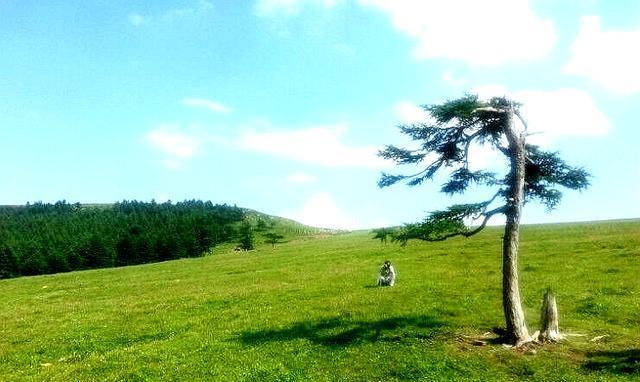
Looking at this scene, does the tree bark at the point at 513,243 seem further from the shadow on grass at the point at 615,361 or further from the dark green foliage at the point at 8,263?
the dark green foliage at the point at 8,263

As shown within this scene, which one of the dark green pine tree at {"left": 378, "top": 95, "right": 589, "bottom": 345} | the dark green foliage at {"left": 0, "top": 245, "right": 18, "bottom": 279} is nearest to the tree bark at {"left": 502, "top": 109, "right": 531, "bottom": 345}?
the dark green pine tree at {"left": 378, "top": 95, "right": 589, "bottom": 345}

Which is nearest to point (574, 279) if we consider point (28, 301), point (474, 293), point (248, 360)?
point (474, 293)

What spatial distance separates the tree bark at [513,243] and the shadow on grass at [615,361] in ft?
9.40

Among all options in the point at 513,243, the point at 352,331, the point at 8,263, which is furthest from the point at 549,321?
the point at 8,263

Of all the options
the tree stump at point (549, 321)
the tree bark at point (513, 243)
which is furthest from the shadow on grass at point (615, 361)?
the tree bark at point (513, 243)

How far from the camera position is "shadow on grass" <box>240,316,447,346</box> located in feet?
84.0

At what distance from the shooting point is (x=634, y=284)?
36.6m

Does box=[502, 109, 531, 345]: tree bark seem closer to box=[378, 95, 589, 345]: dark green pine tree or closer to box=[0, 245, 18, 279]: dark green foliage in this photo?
box=[378, 95, 589, 345]: dark green pine tree

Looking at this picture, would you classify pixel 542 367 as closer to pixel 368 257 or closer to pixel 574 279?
pixel 574 279

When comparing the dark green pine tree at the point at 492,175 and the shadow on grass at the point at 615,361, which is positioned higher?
the dark green pine tree at the point at 492,175

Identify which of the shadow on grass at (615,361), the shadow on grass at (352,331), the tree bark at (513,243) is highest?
the tree bark at (513,243)

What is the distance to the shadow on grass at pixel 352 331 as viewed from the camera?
25.6 meters

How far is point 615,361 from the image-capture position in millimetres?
21406

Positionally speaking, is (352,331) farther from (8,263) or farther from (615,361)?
(8,263)
